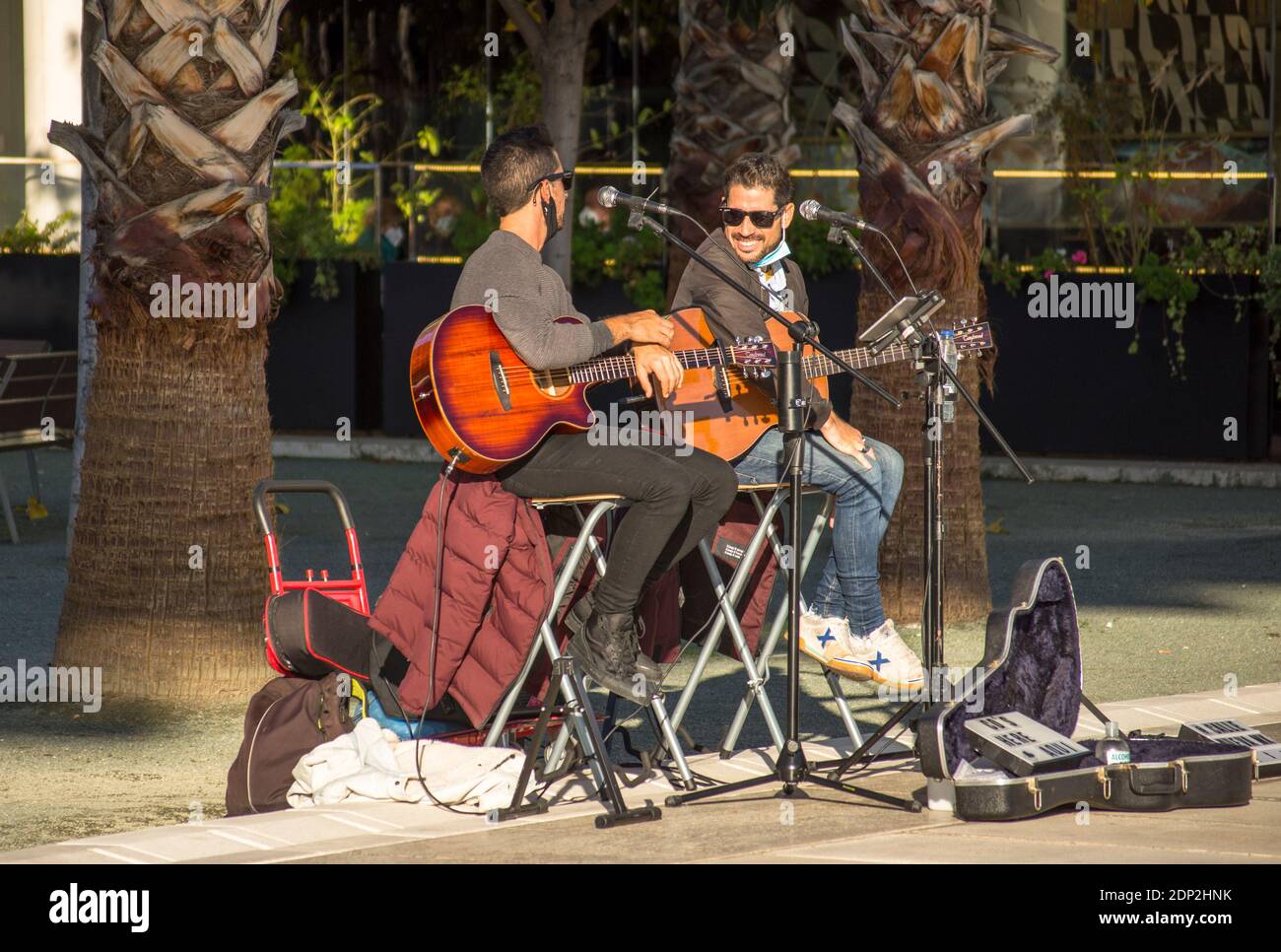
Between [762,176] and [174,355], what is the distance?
2486mm

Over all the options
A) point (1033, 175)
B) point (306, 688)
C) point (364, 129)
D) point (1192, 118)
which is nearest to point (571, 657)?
point (306, 688)

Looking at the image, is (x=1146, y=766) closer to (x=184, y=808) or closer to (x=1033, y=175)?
(x=184, y=808)

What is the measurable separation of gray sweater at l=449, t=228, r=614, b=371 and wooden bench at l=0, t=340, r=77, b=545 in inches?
253

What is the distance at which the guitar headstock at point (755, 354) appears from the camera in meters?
5.58

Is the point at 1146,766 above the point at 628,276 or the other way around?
→ the other way around

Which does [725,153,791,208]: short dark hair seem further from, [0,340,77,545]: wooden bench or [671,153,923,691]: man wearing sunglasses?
[0,340,77,545]: wooden bench

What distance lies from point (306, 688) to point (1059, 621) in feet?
7.16

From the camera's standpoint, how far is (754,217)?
6.07 m

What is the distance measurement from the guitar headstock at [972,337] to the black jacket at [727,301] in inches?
20.7

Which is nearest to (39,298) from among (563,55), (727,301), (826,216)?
(563,55)

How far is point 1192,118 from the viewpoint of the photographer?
56.5 feet

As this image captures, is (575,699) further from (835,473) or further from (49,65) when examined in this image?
(49,65)

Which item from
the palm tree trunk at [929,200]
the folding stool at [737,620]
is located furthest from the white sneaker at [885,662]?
the palm tree trunk at [929,200]

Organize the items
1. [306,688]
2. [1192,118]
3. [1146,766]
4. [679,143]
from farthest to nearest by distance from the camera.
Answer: [1192,118] → [679,143] → [306,688] → [1146,766]
